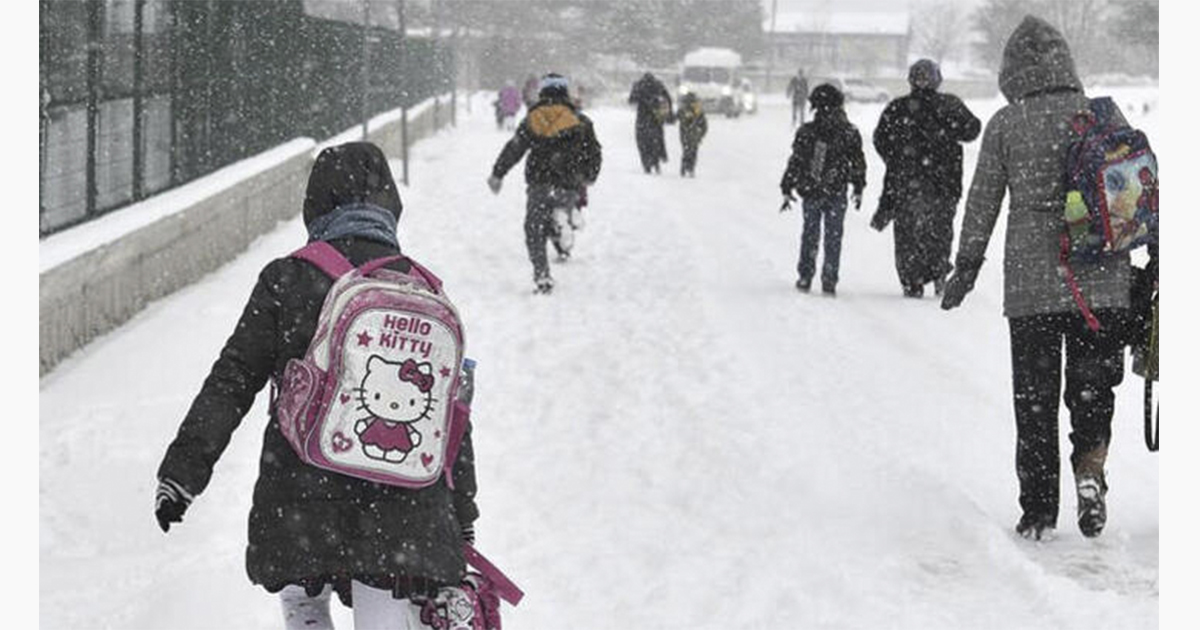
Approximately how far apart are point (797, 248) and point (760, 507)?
9744mm

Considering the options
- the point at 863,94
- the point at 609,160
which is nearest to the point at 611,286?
the point at 609,160

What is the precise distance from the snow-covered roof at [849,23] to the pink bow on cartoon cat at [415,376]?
133 metres

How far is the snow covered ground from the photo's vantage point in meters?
5.93

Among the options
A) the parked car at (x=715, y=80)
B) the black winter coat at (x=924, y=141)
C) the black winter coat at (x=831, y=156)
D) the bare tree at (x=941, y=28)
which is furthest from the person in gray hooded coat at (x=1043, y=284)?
the bare tree at (x=941, y=28)

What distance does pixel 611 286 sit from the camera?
543 inches

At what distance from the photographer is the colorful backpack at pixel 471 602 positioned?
3883 mm

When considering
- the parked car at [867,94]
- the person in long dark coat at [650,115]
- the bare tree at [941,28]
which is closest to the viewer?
the person in long dark coat at [650,115]

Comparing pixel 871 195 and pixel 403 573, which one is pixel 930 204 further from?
pixel 871 195

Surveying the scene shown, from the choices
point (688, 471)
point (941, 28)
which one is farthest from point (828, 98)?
point (941, 28)

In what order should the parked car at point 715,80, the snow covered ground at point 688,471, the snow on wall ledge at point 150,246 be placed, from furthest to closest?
the parked car at point 715,80
the snow on wall ledge at point 150,246
the snow covered ground at point 688,471

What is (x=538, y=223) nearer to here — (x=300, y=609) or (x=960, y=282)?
(x=960, y=282)

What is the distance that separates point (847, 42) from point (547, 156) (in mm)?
130921

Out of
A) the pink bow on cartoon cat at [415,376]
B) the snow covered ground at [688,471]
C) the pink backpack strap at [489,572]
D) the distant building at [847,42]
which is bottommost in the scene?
the snow covered ground at [688,471]

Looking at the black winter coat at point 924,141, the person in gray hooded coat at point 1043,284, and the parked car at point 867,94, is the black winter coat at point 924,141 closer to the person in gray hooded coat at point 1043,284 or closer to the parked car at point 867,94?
the person in gray hooded coat at point 1043,284
